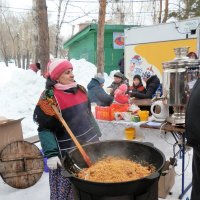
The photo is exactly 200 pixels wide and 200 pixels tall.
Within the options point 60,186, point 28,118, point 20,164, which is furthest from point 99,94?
point 60,186

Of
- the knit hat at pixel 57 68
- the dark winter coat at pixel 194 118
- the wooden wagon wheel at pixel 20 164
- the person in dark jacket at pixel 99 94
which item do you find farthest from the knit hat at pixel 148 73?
the dark winter coat at pixel 194 118

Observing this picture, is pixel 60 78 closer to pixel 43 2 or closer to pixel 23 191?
pixel 23 191

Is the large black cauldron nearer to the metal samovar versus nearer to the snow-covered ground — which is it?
the metal samovar

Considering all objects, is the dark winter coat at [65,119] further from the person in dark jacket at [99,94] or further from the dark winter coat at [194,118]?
the person in dark jacket at [99,94]

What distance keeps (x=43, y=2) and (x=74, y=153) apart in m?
8.27

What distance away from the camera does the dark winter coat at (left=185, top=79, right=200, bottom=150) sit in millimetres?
2070

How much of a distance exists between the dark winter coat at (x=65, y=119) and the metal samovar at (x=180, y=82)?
1145mm

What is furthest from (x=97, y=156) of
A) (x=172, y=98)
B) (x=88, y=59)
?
(x=88, y=59)

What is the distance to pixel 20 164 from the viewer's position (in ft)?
12.4

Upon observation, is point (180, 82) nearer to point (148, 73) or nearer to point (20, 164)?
point (20, 164)

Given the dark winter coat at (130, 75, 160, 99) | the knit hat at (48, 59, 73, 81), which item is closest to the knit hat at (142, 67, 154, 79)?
the dark winter coat at (130, 75, 160, 99)

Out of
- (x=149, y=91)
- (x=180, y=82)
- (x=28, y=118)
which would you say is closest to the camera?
(x=180, y=82)

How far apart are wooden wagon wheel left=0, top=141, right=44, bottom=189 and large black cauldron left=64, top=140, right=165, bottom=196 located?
188 cm

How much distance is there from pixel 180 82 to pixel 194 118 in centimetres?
118
